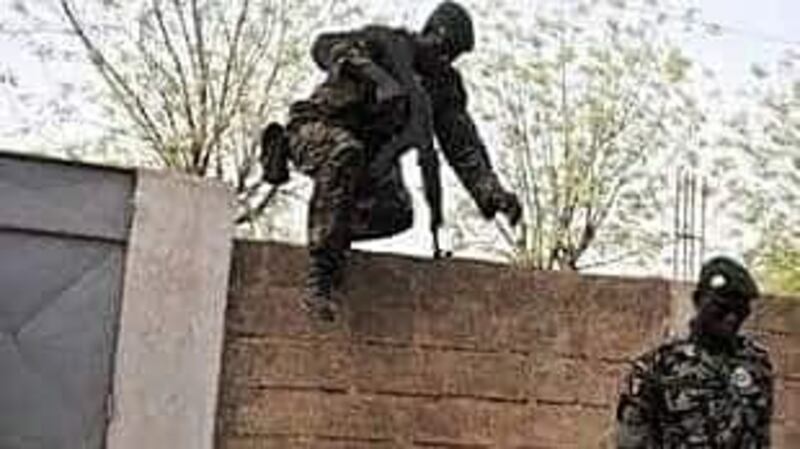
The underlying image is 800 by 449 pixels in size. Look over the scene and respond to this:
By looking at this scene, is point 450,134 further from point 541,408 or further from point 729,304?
point 729,304

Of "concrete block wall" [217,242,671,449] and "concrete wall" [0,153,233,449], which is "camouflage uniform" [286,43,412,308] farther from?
"concrete wall" [0,153,233,449]

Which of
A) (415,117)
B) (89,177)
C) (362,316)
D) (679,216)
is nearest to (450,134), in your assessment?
(415,117)

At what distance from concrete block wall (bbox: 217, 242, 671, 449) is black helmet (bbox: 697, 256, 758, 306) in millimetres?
1744

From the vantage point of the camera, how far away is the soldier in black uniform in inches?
233

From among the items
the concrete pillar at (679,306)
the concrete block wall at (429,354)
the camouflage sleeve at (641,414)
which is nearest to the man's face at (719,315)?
the camouflage sleeve at (641,414)

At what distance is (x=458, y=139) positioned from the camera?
6.52 metres

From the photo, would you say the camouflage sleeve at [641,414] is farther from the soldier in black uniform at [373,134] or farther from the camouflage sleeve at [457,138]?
the camouflage sleeve at [457,138]

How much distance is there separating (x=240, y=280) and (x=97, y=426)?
753 mm

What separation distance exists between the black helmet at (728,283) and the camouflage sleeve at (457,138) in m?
1.99

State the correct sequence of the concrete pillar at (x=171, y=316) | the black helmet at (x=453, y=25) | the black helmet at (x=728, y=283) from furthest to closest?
the black helmet at (x=453, y=25) → the concrete pillar at (x=171, y=316) → the black helmet at (x=728, y=283)

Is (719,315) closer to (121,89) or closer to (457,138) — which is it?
(457,138)

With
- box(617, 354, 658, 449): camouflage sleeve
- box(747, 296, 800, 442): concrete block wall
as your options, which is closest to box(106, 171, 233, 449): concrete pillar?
box(617, 354, 658, 449): camouflage sleeve

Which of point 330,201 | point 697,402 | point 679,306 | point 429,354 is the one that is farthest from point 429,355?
point 697,402

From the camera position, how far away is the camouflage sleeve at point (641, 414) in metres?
4.61
